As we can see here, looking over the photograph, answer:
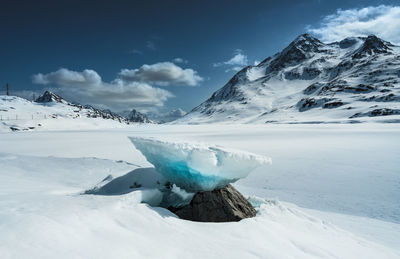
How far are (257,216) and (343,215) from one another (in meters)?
2.96

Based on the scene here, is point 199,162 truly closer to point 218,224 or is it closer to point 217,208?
point 217,208

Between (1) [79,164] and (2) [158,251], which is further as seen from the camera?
(1) [79,164]

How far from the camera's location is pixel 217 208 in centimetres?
588

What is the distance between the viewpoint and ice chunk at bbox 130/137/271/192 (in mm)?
5965

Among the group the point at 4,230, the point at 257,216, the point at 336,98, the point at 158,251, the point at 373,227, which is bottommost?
the point at 373,227

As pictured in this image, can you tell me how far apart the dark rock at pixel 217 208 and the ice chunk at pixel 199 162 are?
35cm

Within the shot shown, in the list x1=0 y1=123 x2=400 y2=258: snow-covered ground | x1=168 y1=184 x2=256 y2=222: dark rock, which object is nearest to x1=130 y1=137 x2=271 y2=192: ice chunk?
x1=168 y1=184 x2=256 y2=222: dark rock

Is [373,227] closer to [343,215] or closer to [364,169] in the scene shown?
[343,215]

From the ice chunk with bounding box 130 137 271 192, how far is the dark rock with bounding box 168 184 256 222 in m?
0.35

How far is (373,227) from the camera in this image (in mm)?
6293

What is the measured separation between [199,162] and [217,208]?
1201 millimetres

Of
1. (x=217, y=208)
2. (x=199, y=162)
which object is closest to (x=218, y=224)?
(x=217, y=208)

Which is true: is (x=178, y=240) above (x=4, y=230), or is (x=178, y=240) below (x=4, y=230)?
below

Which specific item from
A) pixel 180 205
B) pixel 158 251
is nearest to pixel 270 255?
pixel 158 251
